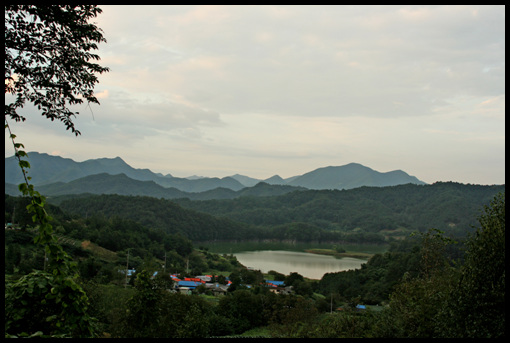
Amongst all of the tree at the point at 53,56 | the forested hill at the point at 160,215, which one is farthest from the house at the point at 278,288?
the forested hill at the point at 160,215

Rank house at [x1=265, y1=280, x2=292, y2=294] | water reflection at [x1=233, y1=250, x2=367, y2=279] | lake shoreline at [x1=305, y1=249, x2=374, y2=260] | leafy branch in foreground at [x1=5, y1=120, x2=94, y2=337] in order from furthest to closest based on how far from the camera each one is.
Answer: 1. lake shoreline at [x1=305, y1=249, x2=374, y2=260]
2. water reflection at [x1=233, y1=250, x2=367, y2=279]
3. house at [x1=265, y1=280, x2=292, y2=294]
4. leafy branch in foreground at [x1=5, y1=120, x2=94, y2=337]

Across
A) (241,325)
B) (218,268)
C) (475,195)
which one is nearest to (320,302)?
(241,325)

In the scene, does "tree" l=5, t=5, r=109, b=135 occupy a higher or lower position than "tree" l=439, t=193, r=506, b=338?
higher

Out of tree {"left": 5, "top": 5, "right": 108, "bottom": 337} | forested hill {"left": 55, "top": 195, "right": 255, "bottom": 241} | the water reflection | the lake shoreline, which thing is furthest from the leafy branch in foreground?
forested hill {"left": 55, "top": 195, "right": 255, "bottom": 241}

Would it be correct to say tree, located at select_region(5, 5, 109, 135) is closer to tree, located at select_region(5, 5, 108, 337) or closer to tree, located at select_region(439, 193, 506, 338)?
tree, located at select_region(5, 5, 108, 337)

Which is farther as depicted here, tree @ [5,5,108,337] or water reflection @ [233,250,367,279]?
water reflection @ [233,250,367,279]

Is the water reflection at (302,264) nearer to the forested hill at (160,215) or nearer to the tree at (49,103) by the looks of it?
the forested hill at (160,215)

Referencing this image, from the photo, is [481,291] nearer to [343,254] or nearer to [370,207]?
[343,254]
